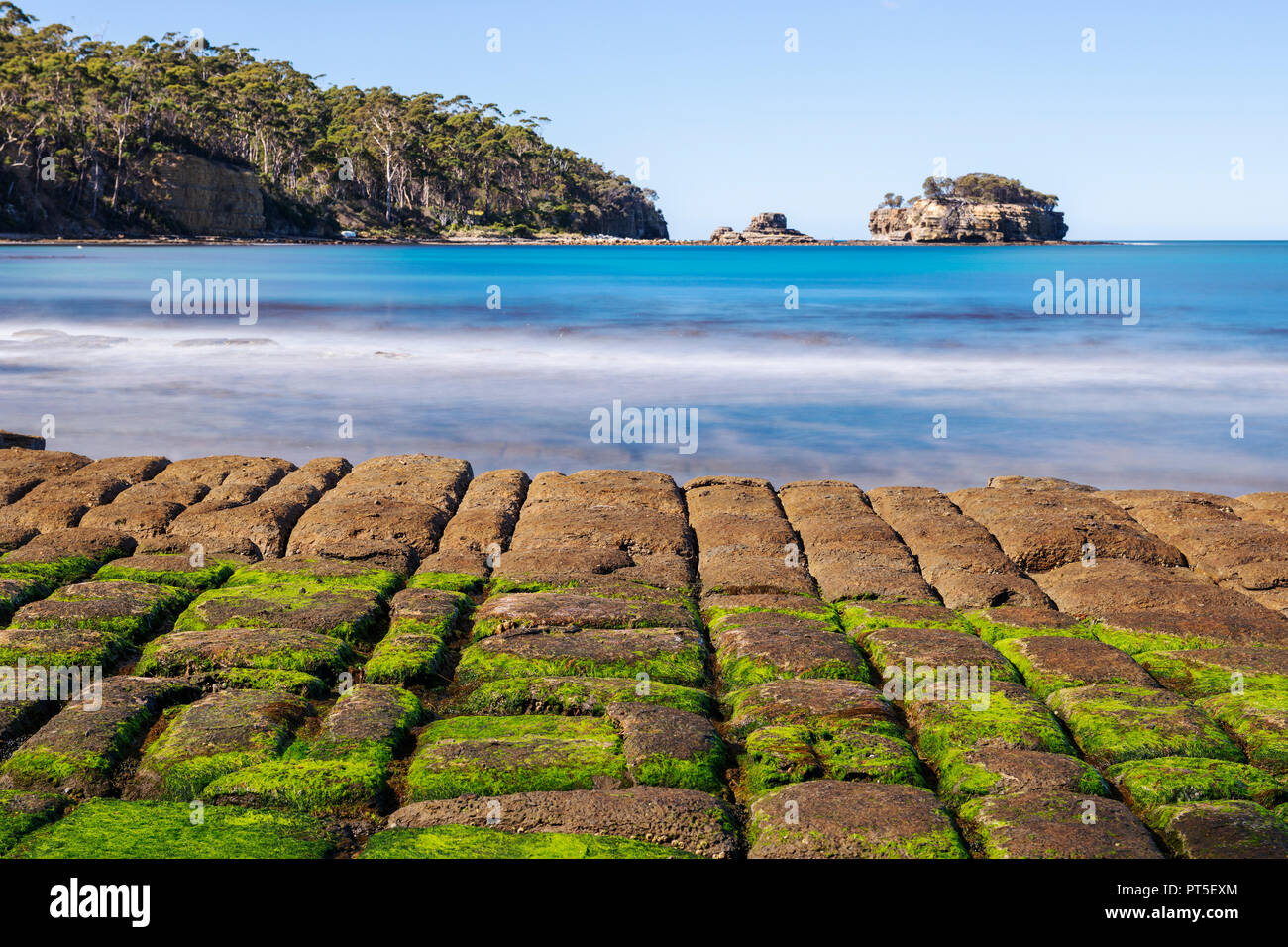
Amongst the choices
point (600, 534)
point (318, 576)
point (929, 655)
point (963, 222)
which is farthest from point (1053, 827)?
point (963, 222)

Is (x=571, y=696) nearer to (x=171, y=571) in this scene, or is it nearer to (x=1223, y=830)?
(x=1223, y=830)

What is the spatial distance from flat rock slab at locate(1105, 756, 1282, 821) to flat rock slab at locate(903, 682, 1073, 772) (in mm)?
257

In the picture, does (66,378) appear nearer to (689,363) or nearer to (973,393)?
A: (689,363)

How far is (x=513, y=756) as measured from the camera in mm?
3564

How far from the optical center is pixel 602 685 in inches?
163

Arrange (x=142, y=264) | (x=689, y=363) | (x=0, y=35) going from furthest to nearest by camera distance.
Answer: (x=0, y=35) → (x=142, y=264) → (x=689, y=363)

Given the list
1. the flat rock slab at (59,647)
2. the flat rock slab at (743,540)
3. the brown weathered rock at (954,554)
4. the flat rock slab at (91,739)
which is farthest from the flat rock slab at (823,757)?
the flat rock slab at (59,647)

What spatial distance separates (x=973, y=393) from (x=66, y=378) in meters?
13.7

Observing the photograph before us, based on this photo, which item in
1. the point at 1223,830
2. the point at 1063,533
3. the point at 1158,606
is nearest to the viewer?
the point at 1223,830

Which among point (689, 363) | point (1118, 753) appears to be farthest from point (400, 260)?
point (1118, 753)

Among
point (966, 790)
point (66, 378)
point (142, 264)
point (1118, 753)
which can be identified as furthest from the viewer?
point (142, 264)

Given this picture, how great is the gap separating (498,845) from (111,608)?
2.60m

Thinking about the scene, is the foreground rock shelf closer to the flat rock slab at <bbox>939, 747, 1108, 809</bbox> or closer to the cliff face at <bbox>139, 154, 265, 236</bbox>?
the flat rock slab at <bbox>939, 747, 1108, 809</bbox>

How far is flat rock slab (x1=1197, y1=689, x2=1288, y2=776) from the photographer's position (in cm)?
372
